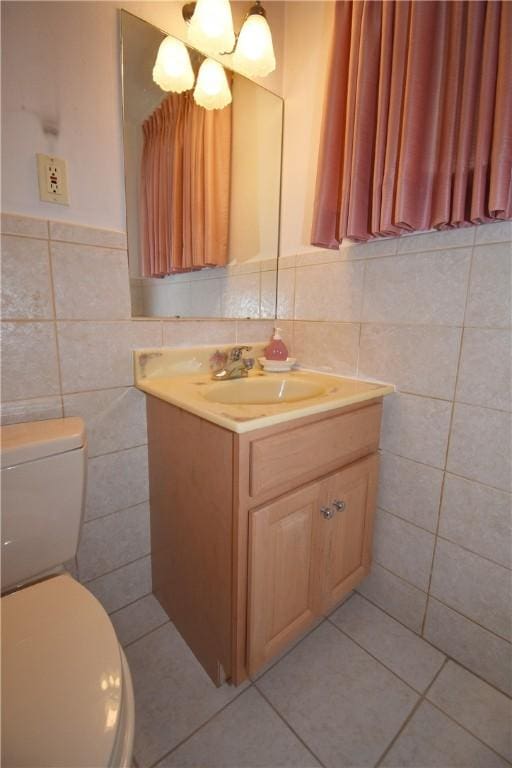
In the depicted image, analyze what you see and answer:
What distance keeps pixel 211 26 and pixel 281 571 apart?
5.25ft

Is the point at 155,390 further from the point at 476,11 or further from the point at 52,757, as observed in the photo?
the point at 476,11

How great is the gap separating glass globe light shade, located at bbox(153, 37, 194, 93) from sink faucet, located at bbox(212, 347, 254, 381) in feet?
2.89

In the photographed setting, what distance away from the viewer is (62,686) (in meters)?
0.58

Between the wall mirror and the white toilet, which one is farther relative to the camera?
the wall mirror

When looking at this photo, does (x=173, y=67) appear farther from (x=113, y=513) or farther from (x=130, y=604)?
(x=130, y=604)

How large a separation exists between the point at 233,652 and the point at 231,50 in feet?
5.94

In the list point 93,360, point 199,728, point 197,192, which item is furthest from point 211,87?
point 199,728

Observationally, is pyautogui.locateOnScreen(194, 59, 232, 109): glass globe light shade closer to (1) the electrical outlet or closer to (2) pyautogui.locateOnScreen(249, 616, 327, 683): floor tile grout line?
(1) the electrical outlet

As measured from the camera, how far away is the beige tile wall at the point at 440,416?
925 mm

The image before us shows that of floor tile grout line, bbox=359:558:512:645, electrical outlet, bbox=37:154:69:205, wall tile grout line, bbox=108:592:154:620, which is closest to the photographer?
electrical outlet, bbox=37:154:69:205

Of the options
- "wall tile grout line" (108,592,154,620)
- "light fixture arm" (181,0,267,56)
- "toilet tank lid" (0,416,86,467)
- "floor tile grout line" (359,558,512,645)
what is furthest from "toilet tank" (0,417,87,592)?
"light fixture arm" (181,0,267,56)

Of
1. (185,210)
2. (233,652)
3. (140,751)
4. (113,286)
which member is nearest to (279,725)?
(233,652)

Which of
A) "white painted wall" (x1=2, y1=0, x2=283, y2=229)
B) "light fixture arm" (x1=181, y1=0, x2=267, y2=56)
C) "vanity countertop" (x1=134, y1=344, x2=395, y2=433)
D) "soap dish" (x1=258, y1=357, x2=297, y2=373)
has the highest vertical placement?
"light fixture arm" (x1=181, y1=0, x2=267, y2=56)

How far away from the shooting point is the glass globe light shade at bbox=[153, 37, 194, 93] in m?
1.04
